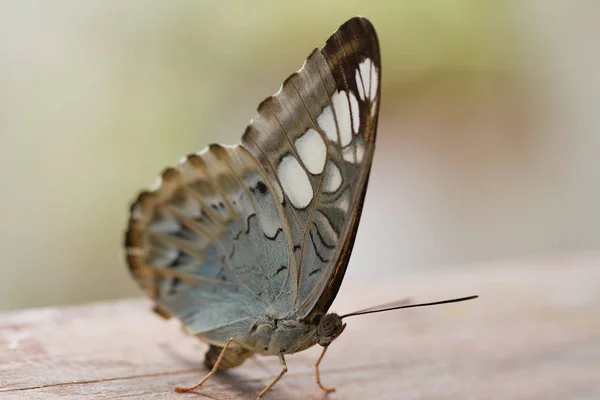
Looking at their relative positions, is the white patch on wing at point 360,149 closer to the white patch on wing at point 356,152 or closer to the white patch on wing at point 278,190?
the white patch on wing at point 356,152

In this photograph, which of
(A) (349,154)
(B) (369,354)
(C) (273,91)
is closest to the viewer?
(A) (349,154)

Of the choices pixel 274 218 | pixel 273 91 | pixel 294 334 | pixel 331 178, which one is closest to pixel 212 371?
pixel 294 334

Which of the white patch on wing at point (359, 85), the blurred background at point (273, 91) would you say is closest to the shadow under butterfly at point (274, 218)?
the white patch on wing at point (359, 85)

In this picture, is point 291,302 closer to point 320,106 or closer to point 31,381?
point 320,106

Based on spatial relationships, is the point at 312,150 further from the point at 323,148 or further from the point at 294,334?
the point at 294,334

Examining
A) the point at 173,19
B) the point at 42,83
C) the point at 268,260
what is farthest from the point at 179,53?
the point at 268,260

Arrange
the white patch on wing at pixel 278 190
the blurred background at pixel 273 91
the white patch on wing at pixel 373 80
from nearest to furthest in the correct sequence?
the white patch on wing at pixel 373 80, the white patch on wing at pixel 278 190, the blurred background at pixel 273 91

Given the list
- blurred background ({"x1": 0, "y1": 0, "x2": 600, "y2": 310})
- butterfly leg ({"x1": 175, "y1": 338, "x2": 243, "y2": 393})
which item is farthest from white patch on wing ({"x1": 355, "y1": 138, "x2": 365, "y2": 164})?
blurred background ({"x1": 0, "y1": 0, "x2": 600, "y2": 310})

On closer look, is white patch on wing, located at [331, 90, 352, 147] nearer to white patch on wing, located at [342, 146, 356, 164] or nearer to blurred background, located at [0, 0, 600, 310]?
white patch on wing, located at [342, 146, 356, 164]
